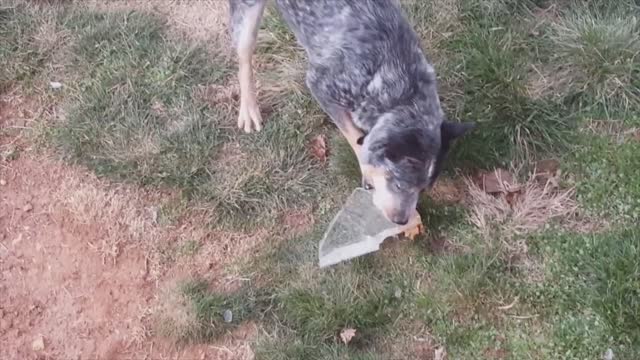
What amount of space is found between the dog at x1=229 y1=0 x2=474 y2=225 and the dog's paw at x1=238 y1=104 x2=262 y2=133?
0.58m

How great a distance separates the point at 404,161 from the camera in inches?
183

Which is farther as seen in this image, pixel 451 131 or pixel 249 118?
pixel 249 118

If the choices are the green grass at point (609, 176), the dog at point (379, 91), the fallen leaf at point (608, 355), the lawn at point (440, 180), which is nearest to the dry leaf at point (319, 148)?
the lawn at point (440, 180)

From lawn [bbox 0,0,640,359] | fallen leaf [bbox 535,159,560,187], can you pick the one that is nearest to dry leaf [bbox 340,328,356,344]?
lawn [bbox 0,0,640,359]

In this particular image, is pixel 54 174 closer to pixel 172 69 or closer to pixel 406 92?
pixel 172 69

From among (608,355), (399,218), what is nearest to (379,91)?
(399,218)

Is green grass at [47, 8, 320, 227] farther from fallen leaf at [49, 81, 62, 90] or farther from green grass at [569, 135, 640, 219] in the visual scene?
green grass at [569, 135, 640, 219]

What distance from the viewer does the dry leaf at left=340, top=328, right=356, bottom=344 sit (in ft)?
15.5

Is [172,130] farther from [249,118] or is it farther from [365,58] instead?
[365,58]

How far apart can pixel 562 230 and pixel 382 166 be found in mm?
1161

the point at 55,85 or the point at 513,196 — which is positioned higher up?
the point at 55,85

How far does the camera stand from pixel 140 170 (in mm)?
5527

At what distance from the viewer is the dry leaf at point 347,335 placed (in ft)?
15.5

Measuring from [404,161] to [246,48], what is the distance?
1477 mm
